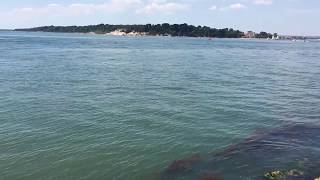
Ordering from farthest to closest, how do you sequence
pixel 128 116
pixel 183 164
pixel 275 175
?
pixel 128 116 < pixel 183 164 < pixel 275 175

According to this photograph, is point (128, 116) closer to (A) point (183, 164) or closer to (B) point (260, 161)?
(A) point (183, 164)

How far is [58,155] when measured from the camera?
24.2 meters

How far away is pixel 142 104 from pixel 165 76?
1896 cm

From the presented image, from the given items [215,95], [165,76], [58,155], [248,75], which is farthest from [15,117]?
[248,75]

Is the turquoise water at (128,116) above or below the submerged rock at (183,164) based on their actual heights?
above

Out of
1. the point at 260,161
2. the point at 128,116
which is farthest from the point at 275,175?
the point at 128,116

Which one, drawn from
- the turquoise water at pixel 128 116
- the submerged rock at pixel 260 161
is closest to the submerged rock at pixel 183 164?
the submerged rock at pixel 260 161

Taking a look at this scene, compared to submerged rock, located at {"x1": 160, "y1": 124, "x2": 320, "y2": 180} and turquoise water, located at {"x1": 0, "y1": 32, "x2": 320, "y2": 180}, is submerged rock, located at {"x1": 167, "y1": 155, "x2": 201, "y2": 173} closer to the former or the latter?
submerged rock, located at {"x1": 160, "y1": 124, "x2": 320, "y2": 180}

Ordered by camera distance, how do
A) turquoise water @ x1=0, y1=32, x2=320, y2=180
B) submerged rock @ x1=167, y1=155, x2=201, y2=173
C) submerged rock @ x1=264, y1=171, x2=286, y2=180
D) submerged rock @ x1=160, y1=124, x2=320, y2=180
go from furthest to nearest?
turquoise water @ x1=0, y1=32, x2=320, y2=180 < submerged rock @ x1=167, y1=155, x2=201, y2=173 < submerged rock @ x1=160, y1=124, x2=320, y2=180 < submerged rock @ x1=264, y1=171, x2=286, y2=180

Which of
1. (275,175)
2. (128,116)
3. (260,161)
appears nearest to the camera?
(275,175)

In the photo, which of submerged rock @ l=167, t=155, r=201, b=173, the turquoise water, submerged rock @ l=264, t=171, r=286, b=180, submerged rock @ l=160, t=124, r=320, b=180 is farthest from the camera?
the turquoise water

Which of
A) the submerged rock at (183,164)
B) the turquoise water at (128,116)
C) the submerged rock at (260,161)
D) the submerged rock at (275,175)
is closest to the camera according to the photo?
the submerged rock at (275,175)

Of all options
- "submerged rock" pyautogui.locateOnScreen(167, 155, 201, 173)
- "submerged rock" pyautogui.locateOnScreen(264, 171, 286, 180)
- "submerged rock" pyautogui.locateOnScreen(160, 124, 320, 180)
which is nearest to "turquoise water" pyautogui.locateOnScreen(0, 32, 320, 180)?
"submerged rock" pyautogui.locateOnScreen(167, 155, 201, 173)

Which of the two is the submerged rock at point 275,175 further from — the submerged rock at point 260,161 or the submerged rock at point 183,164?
the submerged rock at point 183,164
